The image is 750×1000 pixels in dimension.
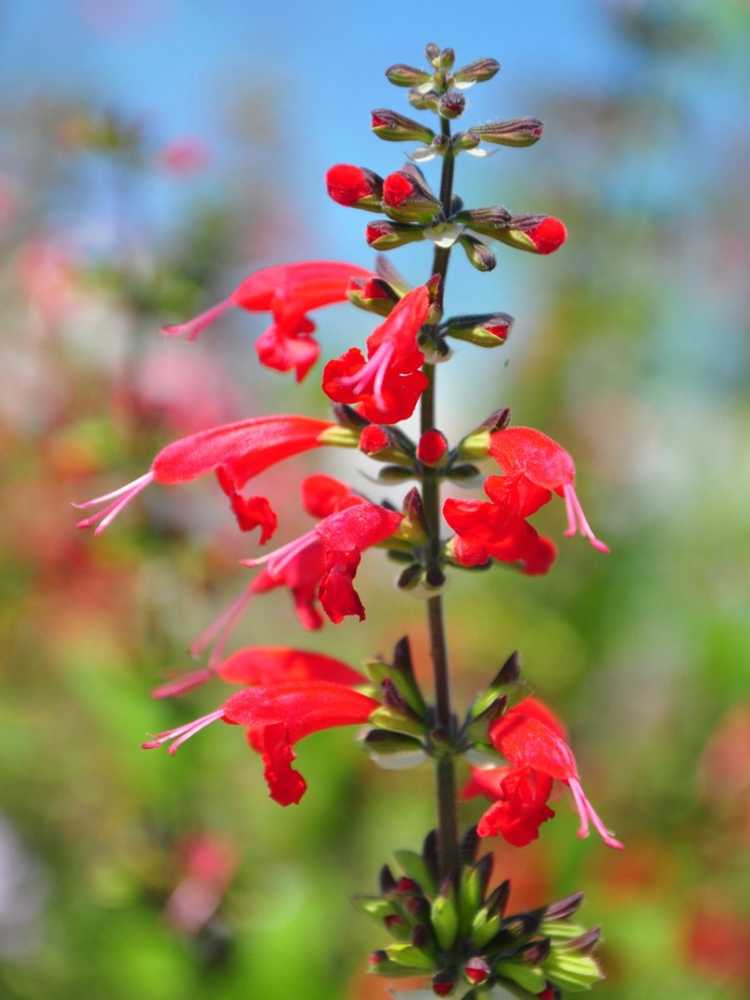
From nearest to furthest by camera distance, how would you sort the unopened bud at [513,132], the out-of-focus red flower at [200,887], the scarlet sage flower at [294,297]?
the unopened bud at [513,132]
the scarlet sage flower at [294,297]
the out-of-focus red flower at [200,887]

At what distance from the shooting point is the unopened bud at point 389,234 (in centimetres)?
111

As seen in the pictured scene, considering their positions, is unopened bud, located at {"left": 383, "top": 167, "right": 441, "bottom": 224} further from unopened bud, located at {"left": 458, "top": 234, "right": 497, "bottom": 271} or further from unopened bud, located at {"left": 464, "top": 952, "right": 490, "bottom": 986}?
unopened bud, located at {"left": 464, "top": 952, "right": 490, "bottom": 986}

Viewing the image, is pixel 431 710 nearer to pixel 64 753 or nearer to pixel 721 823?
pixel 721 823

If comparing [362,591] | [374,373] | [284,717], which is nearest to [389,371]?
[374,373]

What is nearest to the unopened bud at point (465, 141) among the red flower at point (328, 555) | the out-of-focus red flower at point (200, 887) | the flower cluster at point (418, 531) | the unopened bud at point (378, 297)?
the flower cluster at point (418, 531)

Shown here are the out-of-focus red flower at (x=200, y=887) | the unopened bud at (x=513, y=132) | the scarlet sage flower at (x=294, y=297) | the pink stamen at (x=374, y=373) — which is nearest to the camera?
the pink stamen at (x=374, y=373)

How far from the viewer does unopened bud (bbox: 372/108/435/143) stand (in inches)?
43.9

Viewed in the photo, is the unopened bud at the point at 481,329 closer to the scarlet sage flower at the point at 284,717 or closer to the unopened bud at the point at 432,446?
the unopened bud at the point at 432,446

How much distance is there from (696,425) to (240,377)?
2470 millimetres

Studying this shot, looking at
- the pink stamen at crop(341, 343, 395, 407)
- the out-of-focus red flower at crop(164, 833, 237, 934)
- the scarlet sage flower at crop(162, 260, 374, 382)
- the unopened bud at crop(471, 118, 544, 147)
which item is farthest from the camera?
the out-of-focus red flower at crop(164, 833, 237, 934)

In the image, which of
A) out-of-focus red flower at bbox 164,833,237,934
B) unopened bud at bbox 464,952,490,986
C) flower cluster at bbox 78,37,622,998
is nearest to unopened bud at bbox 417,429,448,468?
flower cluster at bbox 78,37,622,998

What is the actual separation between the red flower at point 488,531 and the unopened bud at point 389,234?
26 cm

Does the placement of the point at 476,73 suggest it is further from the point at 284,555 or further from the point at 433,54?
the point at 284,555

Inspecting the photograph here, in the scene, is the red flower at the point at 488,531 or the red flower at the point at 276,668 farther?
the red flower at the point at 276,668
